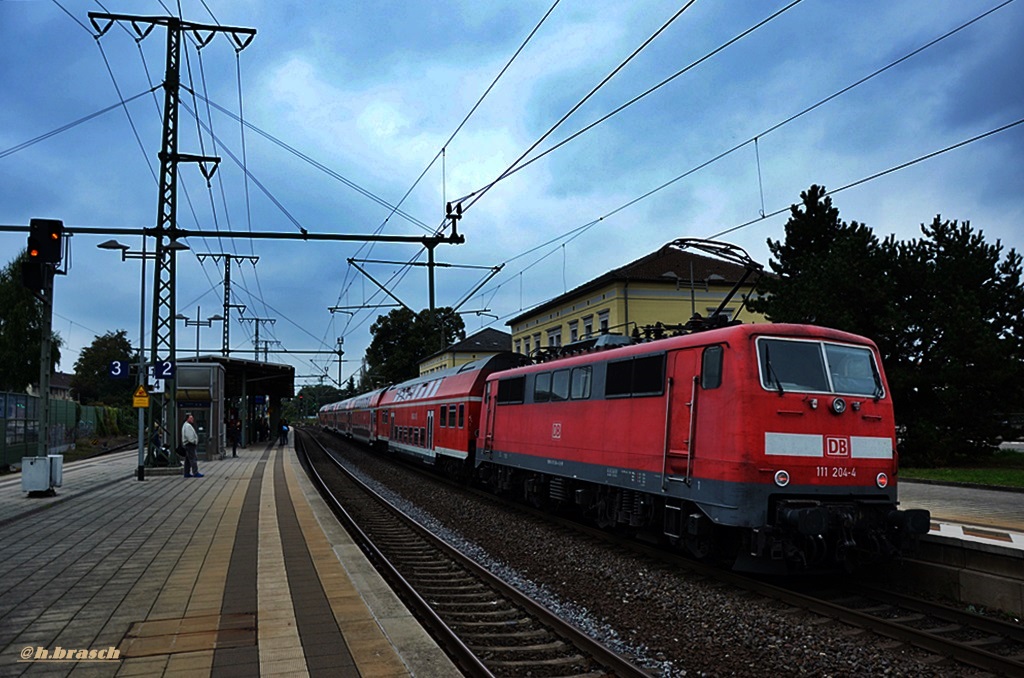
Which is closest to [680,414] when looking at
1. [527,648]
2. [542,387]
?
[527,648]

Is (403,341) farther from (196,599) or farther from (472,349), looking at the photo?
(196,599)

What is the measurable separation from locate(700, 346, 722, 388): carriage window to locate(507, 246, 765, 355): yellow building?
2766cm

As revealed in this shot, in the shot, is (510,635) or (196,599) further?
(196,599)

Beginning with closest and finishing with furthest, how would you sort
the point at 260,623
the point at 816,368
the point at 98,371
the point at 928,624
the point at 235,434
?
the point at 260,623 → the point at 928,624 → the point at 816,368 → the point at 235,434 → the point at 98,371

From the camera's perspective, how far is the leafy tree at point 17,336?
64.1 meters

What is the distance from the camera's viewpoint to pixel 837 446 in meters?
9.23

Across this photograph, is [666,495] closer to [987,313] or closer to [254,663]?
[254,663]

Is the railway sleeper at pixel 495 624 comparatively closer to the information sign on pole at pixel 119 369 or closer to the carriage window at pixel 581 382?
the carriage window at pixel 581 382

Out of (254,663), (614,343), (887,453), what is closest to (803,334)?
(887,453)

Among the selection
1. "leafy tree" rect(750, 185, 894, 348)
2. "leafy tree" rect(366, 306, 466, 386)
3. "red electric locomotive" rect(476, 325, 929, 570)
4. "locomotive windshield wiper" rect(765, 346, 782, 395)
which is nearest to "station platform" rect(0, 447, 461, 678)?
"red electric locomotive" rect(476, 325, 929, 570)

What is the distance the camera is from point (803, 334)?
31.8ft

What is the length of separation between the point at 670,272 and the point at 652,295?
2.06 metres

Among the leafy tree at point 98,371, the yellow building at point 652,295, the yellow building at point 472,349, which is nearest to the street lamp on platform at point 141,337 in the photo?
the yellow building at point 652,295

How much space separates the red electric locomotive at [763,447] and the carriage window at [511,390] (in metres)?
4.88
